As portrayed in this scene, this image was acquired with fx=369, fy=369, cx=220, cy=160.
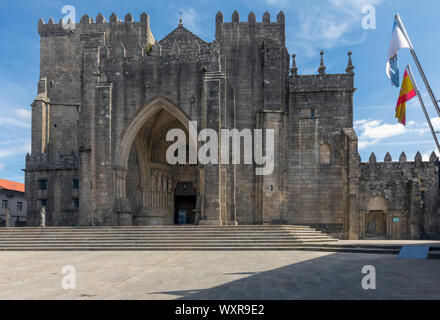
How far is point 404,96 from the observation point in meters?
13.4

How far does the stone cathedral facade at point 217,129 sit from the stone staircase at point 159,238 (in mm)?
2519

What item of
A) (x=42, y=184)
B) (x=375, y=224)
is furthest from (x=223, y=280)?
(x=42, y=184)

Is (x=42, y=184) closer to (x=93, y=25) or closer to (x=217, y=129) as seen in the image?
(x=93, y=25)

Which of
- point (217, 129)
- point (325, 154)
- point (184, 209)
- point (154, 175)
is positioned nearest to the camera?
point (217, 129)

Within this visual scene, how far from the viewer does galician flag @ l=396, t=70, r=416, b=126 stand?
13.1m

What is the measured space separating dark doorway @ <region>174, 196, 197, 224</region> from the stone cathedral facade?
9cm

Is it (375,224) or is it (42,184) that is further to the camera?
(42,184)

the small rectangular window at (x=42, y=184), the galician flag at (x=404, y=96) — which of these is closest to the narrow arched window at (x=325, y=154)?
the galician flag at (x=404, y=96)

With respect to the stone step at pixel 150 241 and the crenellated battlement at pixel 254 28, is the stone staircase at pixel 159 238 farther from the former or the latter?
the crenellated battlement at pixel 254 28

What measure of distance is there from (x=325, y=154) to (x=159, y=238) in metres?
12.3

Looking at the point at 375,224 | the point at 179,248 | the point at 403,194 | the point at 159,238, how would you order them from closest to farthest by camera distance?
the point at 179,248
the point at 159,238
the point at 403,194
the point at 375,224

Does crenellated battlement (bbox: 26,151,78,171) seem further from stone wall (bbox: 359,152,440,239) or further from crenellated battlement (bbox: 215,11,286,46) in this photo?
stone wall (bbox: 359,152,440,239)
